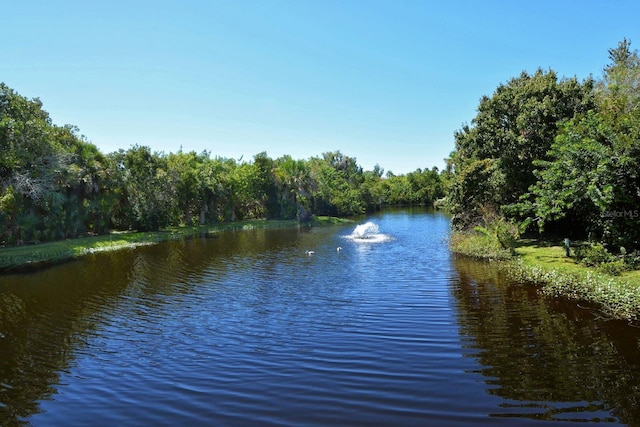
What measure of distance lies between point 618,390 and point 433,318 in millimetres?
6805

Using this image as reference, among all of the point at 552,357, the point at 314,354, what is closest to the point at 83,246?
the point at 314,354

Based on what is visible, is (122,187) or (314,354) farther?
(122,187)

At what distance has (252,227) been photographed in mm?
65875

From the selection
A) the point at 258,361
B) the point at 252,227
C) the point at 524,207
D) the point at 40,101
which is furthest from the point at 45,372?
the point at 252,227

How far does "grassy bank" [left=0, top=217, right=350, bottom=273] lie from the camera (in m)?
32.6

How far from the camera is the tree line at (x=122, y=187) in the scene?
109 ft

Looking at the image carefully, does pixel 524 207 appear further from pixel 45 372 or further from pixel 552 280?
pixel 45 372

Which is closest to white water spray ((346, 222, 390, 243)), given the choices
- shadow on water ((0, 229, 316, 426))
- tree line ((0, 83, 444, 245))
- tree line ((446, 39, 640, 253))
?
tree line ((446, 39, 640, 253))

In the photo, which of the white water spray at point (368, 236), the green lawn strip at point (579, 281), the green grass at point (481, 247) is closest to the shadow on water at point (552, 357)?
the green lawn strip at point (579, 281)

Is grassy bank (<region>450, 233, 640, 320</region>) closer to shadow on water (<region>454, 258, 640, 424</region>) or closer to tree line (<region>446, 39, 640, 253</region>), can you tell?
shadow on water (<region>454, 258, 640, 424</region>)

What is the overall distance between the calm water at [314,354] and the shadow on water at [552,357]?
0.16 feet

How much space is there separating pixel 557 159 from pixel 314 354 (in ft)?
66.6

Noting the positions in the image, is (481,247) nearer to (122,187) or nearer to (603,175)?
(603,175)

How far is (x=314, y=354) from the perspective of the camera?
40.8 ft
